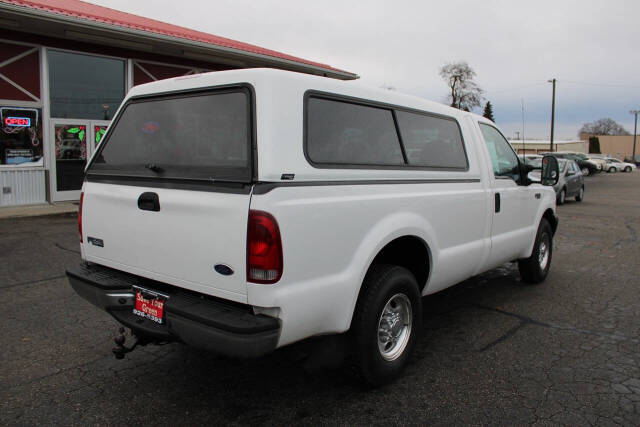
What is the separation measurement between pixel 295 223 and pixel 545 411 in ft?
6.48

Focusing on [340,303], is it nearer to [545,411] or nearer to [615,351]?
[545,411]

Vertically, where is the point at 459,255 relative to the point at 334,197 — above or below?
below

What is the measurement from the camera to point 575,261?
296 inches

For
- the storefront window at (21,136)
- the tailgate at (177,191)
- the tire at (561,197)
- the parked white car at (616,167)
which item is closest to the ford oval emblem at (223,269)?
the tailgate at (177,191)

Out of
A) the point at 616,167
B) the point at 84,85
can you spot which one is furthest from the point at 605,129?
the point at 84,85

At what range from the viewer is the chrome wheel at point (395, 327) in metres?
3.46

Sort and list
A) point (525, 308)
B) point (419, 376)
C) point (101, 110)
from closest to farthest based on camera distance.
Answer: point (419, 376)
point (525, 308)
point (101, 110)

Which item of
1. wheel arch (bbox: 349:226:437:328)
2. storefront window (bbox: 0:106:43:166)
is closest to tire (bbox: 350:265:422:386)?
wheel arch (bbox: 349:226:437:328)

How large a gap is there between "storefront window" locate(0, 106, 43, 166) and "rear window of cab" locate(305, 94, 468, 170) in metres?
10.9

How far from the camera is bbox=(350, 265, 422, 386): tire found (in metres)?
3.14

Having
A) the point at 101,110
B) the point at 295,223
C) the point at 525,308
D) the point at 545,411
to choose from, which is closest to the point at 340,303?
the point at 295,223

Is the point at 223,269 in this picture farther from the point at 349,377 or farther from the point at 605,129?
Answer: the point at 605,129

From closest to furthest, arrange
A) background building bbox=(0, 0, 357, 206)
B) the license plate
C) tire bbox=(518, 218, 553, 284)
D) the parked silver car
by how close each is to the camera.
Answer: the license plate < tire bbox=(518, 218, 553, 284) < background building bbox=(0, 0, 357, 206) < the parked silver car

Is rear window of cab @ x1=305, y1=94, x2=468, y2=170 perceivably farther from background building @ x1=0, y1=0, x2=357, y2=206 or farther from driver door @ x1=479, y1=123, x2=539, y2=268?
background building @ x1=0, y1=0, x2=357, y2=206
